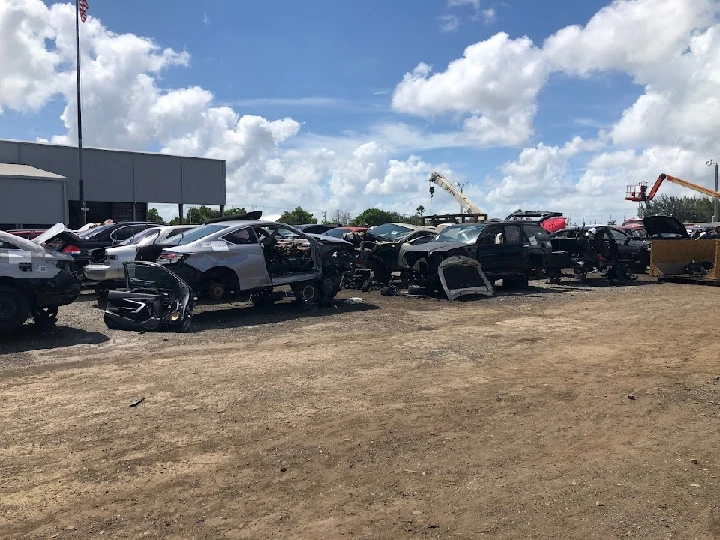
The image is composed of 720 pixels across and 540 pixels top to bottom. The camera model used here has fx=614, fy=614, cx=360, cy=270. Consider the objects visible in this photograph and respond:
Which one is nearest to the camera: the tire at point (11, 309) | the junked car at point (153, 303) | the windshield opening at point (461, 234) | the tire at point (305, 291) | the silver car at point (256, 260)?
the tire at point (11, 309)

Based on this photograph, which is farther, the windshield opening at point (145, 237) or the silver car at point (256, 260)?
the windshield opening at point (145, 237)

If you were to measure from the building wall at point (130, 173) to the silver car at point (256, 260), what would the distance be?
3344 cm

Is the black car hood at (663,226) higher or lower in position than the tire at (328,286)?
higher

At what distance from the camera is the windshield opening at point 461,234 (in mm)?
15166

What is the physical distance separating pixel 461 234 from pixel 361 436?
1108 centimetres

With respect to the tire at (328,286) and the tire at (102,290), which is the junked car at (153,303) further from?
the tire at (328,286)

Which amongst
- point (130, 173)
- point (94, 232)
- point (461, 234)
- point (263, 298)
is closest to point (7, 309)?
point (263, 298)

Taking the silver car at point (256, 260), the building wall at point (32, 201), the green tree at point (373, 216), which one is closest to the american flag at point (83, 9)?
the building wall at point (32, 201)

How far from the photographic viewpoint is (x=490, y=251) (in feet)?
49.8

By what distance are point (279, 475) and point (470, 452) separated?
4.67 ft

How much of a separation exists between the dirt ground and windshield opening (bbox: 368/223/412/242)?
8721mm

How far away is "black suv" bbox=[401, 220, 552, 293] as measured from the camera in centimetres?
1438

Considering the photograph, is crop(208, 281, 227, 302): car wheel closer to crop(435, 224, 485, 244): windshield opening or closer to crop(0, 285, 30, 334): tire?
crop(0, 285, 30, 334): tire

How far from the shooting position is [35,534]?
135 inches
